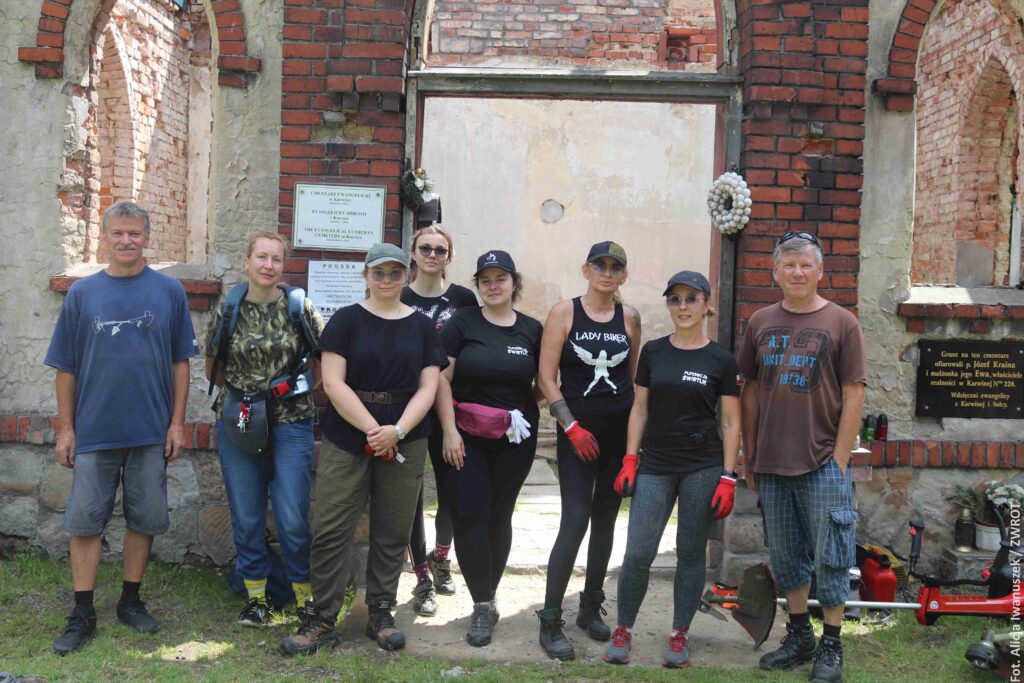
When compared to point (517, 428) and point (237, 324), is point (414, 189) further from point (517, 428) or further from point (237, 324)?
point (517, 428)

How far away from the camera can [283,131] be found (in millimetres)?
4977

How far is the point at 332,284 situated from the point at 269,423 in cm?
99

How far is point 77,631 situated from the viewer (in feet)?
13.6

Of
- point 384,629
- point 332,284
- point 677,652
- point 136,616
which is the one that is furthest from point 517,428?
point 136,616

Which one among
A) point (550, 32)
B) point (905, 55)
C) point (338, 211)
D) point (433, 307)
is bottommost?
point (433, 307)

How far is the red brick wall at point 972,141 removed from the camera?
8445 mm

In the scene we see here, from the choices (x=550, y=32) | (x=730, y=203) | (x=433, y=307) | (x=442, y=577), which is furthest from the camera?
(x=550, y=32)

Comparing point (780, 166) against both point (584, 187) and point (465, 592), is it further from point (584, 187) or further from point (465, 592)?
point (584, 187)

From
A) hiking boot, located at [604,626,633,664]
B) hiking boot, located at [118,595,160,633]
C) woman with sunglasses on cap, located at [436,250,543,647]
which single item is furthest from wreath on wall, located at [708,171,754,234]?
hiking boot, located at [118,595,160,633]

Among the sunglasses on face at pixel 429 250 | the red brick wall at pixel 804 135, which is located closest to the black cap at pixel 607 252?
the sunglasses on face at pixel 429 250

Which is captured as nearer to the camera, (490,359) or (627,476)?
(627,476)

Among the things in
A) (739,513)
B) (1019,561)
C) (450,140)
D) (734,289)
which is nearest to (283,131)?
(734,289)

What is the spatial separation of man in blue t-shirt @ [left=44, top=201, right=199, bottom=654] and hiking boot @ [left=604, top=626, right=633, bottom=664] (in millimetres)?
2089

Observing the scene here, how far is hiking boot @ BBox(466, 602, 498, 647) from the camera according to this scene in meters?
4.27
